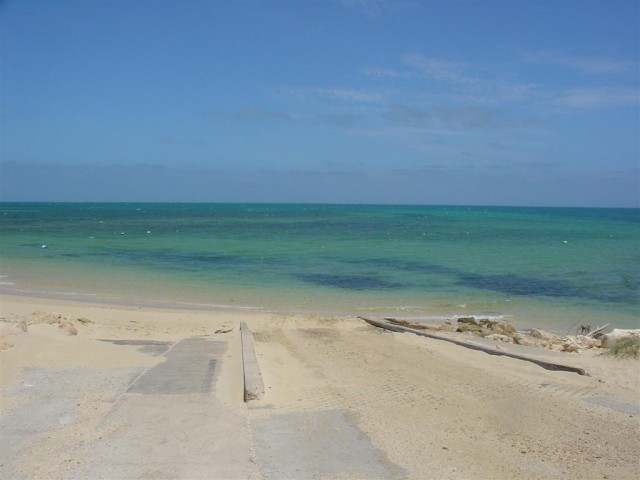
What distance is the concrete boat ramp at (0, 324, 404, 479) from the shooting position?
4551 mm

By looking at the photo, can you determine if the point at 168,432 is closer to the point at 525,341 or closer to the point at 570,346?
the point at 570,346

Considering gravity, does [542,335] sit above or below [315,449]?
below

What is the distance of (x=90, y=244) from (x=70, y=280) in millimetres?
14121

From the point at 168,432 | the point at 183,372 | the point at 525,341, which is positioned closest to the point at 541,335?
the point at 525,341

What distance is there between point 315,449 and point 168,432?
1.29m

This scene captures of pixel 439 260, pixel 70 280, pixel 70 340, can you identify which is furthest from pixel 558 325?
pixel 70 280

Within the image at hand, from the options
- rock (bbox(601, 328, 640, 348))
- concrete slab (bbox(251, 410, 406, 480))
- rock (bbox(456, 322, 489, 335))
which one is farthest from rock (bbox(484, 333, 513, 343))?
concrete slab (bbox(251, 410, 406, 480))

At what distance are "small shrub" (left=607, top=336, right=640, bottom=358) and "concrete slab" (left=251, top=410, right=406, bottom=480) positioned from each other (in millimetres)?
5375

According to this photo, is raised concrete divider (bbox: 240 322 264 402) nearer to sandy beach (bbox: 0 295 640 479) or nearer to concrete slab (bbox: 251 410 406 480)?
sandy beach (bbox: 0 295 640 479)

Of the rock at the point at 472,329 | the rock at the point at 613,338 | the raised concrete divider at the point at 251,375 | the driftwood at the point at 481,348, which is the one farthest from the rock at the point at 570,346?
the raised concrete divider at the point at 251,375

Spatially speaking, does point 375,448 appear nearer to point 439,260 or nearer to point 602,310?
point 602,310

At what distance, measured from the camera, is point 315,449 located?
503 centimetres

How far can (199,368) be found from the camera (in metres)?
7.46

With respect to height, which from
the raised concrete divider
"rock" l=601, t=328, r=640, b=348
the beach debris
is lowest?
the beach debris
